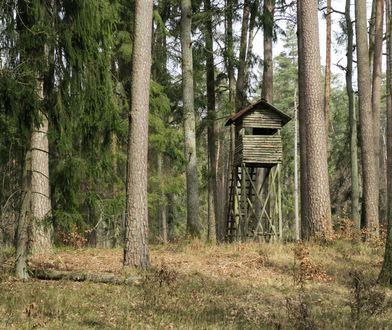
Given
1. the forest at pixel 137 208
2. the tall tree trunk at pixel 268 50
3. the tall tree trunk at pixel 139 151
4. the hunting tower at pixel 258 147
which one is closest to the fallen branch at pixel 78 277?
the forest at pixel 137 208

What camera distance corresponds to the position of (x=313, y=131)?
493 inches

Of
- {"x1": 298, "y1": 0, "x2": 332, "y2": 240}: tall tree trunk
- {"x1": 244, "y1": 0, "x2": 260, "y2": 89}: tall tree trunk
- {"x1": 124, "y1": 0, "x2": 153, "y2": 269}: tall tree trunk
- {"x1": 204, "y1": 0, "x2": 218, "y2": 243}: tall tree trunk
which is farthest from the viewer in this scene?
{"x1": 204, "y1": 0, "x2": 218, "y2": 243}: tall tree trunk

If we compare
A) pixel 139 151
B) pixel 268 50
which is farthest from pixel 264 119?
pixel 139 151

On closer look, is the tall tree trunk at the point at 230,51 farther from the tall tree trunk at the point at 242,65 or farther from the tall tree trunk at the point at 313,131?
the tall tree trunk at the point at 313,131

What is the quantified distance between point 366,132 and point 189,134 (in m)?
6.05

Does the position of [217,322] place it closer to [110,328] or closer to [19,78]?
[110,328]

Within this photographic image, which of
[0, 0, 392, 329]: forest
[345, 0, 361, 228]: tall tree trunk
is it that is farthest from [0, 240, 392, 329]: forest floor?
[345, 0, 361, 228]: tall tree trunk

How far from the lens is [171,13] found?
1950 cm

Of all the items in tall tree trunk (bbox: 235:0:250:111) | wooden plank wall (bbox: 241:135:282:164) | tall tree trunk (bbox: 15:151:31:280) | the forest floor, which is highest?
tall tree trunk (bbox: 235:0:250:111)

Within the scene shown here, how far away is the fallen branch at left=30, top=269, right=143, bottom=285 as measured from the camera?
8.21 meters

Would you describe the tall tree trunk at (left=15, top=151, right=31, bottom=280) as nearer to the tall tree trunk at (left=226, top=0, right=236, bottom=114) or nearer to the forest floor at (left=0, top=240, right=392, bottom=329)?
the forest floor at (left=0, top=240, right=392, bottom=329)

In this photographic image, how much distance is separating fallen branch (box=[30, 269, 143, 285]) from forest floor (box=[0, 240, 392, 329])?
159 millimetres

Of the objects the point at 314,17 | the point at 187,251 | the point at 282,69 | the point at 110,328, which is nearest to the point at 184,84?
the point at 314,17

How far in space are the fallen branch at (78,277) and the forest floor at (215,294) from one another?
0.52 feet
